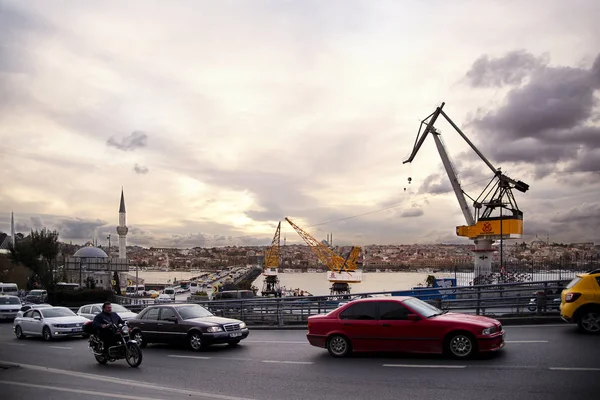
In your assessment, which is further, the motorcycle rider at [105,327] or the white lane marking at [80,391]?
the motorcycle rider at [105,327]

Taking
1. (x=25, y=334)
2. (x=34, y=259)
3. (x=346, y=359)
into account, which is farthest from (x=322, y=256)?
(x=346, y=359)

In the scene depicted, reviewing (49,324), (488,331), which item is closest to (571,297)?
(488,331)

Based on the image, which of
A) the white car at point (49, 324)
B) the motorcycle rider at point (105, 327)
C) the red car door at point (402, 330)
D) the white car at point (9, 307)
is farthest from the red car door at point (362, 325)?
the white car at point (9, 307)

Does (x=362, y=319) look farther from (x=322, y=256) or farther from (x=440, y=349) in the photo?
(x=322, y=256)

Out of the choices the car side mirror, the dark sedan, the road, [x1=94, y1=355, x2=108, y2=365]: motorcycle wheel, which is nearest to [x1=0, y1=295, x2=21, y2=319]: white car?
the dark sedan

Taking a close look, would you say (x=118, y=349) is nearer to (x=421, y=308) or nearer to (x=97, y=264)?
(x=421, y=308)

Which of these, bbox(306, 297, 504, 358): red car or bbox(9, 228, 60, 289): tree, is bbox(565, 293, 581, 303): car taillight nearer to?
bbox(306, 297, 504, 358): red car

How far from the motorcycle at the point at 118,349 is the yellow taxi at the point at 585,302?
1148 centimetres

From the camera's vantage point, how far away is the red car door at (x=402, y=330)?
12945mm

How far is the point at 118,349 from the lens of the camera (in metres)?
15.3

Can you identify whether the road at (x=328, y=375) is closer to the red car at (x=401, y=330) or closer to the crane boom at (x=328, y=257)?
the red car at (x=401, y=330)

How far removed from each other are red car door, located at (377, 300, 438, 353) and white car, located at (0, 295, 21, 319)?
32.9m

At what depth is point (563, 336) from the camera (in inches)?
575

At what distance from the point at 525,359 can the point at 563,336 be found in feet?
11.0
